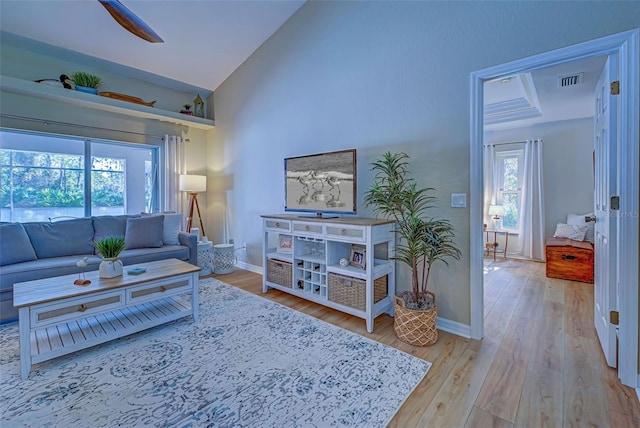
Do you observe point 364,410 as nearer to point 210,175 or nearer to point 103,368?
point 103,368

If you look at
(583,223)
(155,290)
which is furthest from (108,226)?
(583,223)

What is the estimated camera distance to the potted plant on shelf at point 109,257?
2.29 metres

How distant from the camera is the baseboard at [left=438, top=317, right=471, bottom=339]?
7.47 ft

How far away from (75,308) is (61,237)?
172 centimetres

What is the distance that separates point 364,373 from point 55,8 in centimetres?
453

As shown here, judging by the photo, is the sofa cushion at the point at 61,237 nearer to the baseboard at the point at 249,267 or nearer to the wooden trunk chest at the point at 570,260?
the baseboard at the point at 249,267

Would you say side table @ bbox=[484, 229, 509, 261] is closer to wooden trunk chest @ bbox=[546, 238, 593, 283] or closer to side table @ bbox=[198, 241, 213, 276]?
wooden trunk chest @ bbox=[546, 238, 593, 283]

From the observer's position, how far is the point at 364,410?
1.48m

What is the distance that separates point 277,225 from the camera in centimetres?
320

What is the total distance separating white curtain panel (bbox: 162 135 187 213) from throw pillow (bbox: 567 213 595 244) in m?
6.26

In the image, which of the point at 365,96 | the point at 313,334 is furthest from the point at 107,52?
the point at 313,334

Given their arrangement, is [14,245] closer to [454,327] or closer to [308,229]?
[308,229]

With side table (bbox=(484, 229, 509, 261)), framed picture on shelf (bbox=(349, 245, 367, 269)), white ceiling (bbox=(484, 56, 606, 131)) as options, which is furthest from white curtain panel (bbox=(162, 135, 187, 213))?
side table (bbox=(484, 229, 509, 261))

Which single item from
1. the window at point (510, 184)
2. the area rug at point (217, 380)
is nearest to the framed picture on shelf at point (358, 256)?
the area rug at point (217, 380)
